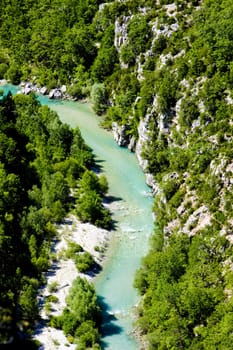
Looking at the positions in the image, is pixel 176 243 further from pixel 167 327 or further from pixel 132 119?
pixel 132 119

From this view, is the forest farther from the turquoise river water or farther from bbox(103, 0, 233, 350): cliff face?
the turquoise river water

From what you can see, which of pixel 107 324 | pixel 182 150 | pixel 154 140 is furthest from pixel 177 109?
pixel 107 324

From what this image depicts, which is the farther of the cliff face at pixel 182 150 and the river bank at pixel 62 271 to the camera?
the river bank at pixel 62 271

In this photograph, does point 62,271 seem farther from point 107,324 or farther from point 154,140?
point 154,140

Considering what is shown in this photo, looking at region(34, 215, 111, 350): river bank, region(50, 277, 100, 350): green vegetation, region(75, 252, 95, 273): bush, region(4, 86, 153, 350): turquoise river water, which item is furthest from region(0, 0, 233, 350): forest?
region(50, 277, 100, 350): green vegetation

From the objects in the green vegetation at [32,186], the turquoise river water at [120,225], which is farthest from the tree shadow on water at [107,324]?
the green vegetation at [32,186]

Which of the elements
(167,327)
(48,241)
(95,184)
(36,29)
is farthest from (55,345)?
(36,29)

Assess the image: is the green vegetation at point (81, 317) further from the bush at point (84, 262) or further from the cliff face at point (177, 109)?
the cliff face at point (177, 109)

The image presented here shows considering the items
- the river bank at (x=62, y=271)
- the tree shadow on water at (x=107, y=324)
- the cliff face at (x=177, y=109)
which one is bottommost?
the tree shadow on water at (x=107, y=324)
